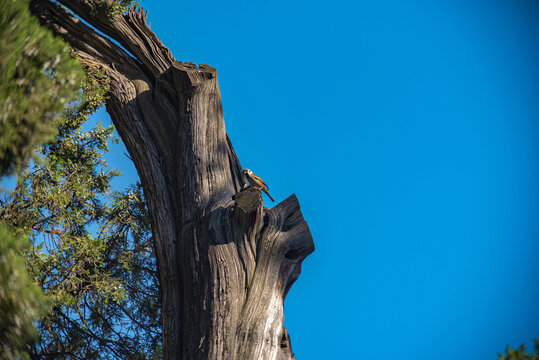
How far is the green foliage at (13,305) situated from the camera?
3125 mm

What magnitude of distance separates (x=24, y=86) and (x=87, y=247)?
3453 millimetres

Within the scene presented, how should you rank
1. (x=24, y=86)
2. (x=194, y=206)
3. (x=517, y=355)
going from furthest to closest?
(x=194, y=206) → (x=24, y=86) → (x=517, y=355)

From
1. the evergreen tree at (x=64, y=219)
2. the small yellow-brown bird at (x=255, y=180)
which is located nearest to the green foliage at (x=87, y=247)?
the evergreen tree at (x=64, y=219)

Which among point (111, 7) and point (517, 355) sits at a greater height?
point (111, 7)

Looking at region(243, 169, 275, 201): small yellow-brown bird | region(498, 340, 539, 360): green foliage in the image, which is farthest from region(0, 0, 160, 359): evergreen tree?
region(498, 340, 539, 360): green foliage

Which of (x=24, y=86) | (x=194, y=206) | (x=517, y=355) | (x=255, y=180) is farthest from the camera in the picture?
(x=255, y=180)

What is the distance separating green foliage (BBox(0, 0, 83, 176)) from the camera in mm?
3232

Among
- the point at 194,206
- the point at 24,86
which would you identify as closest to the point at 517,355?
the point at 194,206

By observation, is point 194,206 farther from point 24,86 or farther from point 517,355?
point 517,355

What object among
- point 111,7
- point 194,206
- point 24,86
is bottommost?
point 24,86

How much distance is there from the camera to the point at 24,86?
3395 mm

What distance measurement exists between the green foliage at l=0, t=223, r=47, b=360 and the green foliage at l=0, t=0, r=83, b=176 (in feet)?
2.18

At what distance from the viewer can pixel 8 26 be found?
336 centimetres

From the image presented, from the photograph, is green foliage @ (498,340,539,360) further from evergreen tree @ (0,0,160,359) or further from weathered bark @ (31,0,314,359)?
evergreen tree @ (0,0,160,359)
